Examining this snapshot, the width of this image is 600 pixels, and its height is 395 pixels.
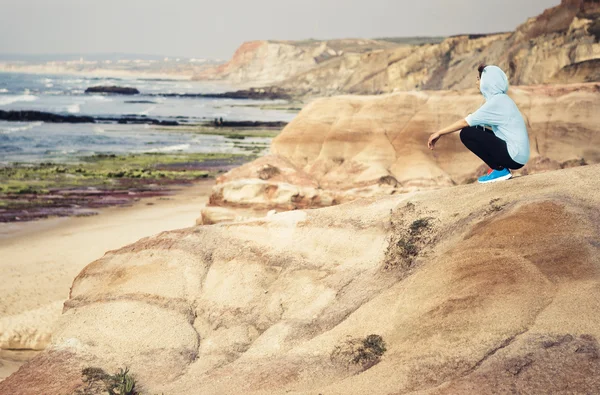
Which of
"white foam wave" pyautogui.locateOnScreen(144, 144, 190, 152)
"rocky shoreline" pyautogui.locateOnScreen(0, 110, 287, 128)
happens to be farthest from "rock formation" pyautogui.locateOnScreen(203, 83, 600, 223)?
"rocky shoreline" pyautogui.locateOnScreen(0, 110, 287, 128)

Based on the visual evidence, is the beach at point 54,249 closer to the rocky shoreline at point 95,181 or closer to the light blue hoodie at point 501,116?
the rocky shoreline at point 95,181

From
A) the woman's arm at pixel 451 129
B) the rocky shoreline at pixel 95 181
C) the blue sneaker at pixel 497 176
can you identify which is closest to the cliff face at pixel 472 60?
the rocky shoreline at pixel 95 181

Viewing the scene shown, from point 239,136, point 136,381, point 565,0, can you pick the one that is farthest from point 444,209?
point 565,0

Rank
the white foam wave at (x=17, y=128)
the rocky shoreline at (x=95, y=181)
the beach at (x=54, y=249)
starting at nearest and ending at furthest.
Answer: the beach at (x=54, y=249)
the rocky shoreline at (x=95, y=181)
the white foam wave at (x=17, y=128)

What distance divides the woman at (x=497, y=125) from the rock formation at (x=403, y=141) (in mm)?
11053

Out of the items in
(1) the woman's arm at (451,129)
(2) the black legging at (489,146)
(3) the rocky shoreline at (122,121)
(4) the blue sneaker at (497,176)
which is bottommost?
(3) the rocky shoreline at (122,121)

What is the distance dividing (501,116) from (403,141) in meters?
15.3

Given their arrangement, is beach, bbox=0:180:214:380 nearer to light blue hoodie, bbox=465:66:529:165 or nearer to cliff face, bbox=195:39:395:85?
light blue hoodie, bbox=465:66:529:165

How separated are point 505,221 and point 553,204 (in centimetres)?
52

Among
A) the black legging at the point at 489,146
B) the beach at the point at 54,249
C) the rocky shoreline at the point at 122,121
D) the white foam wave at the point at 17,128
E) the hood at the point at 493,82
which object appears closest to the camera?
the hood at the point at 493,82

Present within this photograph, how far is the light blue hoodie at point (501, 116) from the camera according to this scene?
8.02 meters

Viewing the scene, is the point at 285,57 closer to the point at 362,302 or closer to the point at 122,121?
the point at 122,121

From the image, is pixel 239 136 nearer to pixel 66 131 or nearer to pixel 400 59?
pixel 66 131

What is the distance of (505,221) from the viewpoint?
7.12 metres
